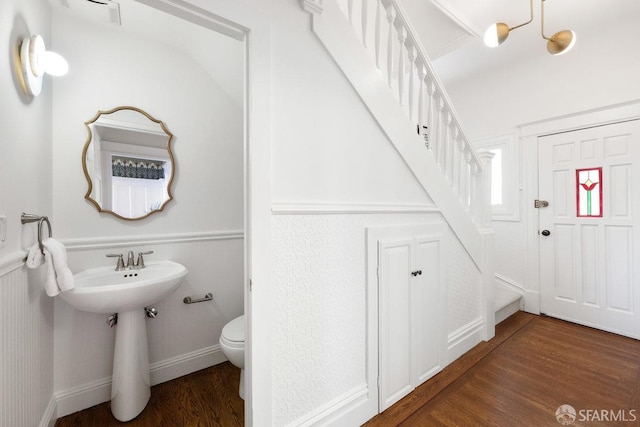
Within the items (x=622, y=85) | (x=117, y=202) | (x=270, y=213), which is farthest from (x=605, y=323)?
(x=117, y=202)

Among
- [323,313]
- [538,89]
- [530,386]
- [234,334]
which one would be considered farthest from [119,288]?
[538,89]

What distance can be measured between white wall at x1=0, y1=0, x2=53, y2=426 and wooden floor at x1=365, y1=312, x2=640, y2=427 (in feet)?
5.12

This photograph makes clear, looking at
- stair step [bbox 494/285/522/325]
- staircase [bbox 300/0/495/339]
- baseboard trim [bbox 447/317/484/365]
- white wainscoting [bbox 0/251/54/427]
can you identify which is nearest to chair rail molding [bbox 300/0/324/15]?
staircase [bbox 300/0/495/339]

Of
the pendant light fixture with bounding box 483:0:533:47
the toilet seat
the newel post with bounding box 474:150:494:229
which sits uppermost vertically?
the pendant light fixture with bounding box 483:0:533:47

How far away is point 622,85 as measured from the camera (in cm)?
240

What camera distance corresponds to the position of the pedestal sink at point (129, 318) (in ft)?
4.52

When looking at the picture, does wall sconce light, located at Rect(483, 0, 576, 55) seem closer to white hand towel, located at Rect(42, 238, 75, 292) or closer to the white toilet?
the white toilet

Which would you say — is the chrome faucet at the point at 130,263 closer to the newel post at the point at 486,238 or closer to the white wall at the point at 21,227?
the white wall at the point at 21,227

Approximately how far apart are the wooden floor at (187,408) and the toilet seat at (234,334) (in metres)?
0.41

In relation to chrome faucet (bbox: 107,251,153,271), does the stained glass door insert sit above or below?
above

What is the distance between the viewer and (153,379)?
1.79 m

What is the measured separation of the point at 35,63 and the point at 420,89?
2.02 metres

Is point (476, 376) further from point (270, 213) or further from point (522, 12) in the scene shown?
point (522, 12)

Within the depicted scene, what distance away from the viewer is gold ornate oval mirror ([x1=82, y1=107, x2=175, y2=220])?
1.64m
